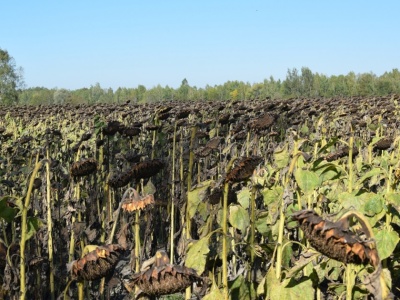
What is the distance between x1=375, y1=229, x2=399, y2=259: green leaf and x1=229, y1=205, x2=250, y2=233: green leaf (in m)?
0.49

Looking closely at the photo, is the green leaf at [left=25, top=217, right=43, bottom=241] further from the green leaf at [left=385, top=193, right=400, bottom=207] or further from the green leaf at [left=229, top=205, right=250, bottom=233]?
the green leaf at [left=385, top=193, right=400, bottom=207]

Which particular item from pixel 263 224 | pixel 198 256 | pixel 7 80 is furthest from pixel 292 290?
pixel 7 80

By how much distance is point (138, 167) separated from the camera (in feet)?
7.88

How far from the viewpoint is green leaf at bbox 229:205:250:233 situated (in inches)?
96.7

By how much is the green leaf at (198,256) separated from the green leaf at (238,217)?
25cm

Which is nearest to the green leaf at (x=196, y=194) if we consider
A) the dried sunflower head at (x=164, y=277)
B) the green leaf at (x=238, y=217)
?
the green leaf at (x=238, y=217)

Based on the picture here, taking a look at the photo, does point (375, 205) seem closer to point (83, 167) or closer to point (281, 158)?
point (281, 158)

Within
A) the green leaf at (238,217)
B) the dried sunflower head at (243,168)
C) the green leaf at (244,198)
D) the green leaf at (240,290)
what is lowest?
the green leaf at (240,290)

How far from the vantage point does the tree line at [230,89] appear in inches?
1775

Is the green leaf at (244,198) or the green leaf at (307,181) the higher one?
the green leaf at (307,181)

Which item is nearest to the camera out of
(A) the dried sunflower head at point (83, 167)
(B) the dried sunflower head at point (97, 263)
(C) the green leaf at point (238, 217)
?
(B) the dried sunflower head at point (97, 263)

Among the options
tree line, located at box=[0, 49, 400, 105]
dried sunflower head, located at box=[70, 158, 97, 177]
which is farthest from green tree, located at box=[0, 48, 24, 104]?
dried sunflower head, located at box=[70, 158, 97, 177]

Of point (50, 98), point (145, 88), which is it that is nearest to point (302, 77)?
point (145, 88)

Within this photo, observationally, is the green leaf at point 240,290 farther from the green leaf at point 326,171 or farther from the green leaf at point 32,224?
the green leaf at point 32,224
